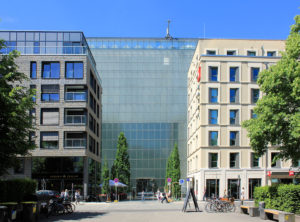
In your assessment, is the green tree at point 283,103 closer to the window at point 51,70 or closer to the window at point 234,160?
the window at point 234,160

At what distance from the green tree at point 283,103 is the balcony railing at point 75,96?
28238 mm

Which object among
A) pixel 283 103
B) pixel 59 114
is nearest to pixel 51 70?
pixel 59 114

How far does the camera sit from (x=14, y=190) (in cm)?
2545

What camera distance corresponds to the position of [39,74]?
1978 inches

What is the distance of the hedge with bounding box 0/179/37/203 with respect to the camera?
79.7 feet

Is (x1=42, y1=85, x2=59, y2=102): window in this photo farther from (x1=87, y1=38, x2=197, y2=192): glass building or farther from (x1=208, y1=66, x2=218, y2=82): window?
(x1=87, y1=38, x2=197, y2=192): glass building

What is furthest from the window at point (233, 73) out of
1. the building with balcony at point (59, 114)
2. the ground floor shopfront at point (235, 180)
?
the building with balcony at point (59, 114)

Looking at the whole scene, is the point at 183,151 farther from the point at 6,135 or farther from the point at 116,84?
the point at 6,135

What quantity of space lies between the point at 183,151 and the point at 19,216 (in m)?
56.7

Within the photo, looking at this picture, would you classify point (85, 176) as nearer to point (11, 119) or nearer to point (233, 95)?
point (233, 95)

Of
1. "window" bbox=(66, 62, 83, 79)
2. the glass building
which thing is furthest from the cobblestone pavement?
the glass building

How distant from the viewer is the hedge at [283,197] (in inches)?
896

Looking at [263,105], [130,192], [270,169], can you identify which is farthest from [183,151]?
[263,105]

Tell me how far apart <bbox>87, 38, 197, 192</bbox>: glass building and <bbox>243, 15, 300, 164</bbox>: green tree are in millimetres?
51214
